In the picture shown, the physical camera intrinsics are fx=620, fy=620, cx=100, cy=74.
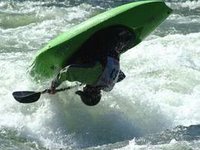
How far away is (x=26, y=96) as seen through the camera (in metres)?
6.85

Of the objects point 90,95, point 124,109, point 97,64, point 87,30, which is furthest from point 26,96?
point 124,109

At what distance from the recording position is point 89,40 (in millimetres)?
7031

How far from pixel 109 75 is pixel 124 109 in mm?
870

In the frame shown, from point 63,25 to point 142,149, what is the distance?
693 centimetres

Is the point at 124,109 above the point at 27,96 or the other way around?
the other way around

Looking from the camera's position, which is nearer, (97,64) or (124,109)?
(97,64)

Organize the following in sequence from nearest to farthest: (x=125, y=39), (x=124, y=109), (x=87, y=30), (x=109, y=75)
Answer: (x=109, y=75)
(x=87, y=30)
(x=125, y=39)
(x=124, y=109)

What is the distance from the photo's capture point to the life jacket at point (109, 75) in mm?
6621

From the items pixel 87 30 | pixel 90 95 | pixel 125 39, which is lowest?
pixel 90 95

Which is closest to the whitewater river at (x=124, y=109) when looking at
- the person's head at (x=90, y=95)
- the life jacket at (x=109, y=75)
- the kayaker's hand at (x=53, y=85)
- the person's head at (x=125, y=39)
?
the person's head at (x=90, y=95)

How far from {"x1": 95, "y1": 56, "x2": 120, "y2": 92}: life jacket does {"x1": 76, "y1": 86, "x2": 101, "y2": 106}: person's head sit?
6.2 inches

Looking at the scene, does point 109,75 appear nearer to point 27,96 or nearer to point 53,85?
point 53,85

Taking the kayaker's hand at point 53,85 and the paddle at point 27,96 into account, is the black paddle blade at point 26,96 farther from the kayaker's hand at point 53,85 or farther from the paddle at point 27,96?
the kayaker's hand at point 53,85

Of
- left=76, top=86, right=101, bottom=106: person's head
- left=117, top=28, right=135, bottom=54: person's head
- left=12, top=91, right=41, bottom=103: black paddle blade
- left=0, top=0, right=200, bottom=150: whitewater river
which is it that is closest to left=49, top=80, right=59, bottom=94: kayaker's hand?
left=12, top=91, right=41, bottom=103: black paddle blade
